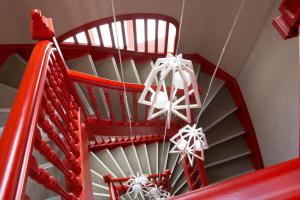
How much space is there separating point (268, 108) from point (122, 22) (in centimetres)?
234

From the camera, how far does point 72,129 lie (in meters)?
2.24

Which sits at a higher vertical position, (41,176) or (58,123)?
(58,123)

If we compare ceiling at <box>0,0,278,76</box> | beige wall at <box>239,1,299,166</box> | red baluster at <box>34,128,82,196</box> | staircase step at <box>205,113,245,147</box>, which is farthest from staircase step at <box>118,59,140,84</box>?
red baluster at <box>34,128,82,196</box>

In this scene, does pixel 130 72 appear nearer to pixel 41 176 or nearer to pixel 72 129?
pixel 72 129

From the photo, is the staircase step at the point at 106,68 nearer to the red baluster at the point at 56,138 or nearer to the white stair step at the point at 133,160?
the white stair step at the point at 133,160

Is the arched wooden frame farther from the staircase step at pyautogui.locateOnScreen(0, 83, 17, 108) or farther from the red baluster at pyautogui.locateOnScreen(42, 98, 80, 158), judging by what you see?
the red baluster at pyautogui.locateOnScreen(42, 98, 80, 158)

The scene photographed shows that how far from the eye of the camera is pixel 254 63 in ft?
13.6

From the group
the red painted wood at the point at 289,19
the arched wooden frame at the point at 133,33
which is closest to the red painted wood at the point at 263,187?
the red painted wood at the point at 289,19

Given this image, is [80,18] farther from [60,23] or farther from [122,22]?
[122,22]

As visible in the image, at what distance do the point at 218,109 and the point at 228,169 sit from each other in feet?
3.13

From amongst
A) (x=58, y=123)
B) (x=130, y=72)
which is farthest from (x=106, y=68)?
(x=58, y=123)

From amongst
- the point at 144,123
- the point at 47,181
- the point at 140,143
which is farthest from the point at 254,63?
the point at 47,181

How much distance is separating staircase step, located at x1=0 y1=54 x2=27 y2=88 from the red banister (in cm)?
215

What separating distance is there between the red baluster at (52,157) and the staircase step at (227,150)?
2978 millimetres
